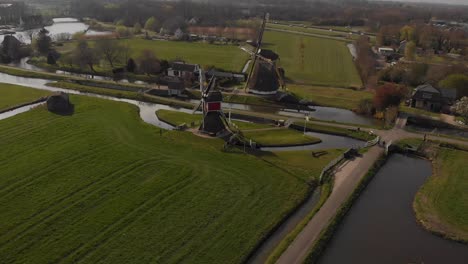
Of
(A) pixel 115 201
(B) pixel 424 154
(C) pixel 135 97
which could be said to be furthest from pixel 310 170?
(C) pixel 135 97

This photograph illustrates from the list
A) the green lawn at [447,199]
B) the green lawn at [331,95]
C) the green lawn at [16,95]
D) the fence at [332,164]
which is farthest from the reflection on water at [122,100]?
the green lawn at [447,199]

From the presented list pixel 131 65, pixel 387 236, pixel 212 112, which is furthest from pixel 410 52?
pixel 387 236

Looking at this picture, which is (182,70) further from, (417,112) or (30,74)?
(417,112)

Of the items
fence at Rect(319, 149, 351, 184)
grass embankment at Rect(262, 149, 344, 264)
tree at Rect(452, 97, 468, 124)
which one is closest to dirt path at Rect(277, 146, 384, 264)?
grass embankment at Rect(262, 149, 344, 264)

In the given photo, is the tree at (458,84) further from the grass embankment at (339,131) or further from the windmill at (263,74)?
the windmill at (263,74)

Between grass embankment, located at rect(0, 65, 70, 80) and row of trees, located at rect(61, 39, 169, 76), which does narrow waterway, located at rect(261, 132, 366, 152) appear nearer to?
row of trees, located at rect(61, 39, 169, 76)

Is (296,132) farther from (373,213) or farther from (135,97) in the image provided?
(135,97)
